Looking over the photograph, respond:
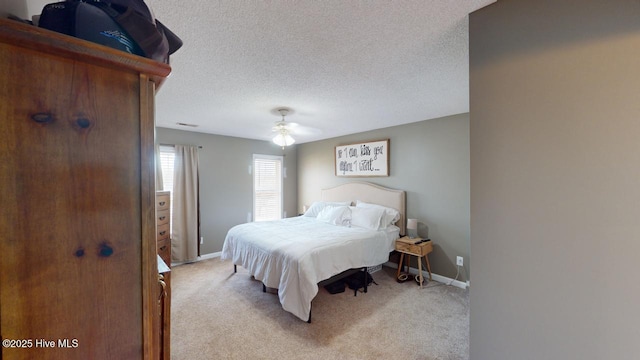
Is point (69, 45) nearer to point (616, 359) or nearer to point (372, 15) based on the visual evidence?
point (372, 15)

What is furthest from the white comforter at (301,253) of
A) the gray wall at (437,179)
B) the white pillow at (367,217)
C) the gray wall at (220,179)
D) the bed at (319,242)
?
the gray wall at (220,179)

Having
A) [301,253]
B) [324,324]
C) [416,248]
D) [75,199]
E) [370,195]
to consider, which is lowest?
[324,324]

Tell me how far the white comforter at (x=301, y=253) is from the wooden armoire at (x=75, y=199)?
5.82ft

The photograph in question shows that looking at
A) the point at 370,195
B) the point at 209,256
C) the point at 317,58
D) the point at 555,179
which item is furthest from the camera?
the point at 209,256

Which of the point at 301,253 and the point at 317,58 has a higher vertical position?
the point at 317,58

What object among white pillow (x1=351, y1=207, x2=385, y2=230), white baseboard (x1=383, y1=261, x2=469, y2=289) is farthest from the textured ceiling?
white baseboard (x1=383, y1=261, x2=469, y2=289)

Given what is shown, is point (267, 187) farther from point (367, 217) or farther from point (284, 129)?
point (367, 217)

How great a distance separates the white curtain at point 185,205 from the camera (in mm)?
4062

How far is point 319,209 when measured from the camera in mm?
4566

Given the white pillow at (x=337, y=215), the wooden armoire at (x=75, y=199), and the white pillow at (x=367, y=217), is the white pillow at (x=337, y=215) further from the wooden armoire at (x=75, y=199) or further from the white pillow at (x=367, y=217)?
the wooden armoire at (x=75, y=199)

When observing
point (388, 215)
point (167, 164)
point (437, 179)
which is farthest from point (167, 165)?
point (437, 179)

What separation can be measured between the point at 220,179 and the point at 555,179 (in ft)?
15.1

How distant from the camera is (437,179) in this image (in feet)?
11.3

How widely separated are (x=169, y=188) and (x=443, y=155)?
14.4 feet
